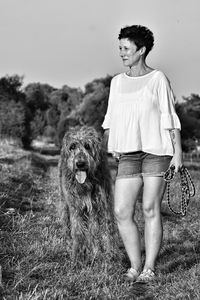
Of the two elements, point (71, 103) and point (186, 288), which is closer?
point (186, 288)

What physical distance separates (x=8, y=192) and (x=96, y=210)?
3738mm

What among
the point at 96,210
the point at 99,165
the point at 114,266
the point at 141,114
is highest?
the point at 141,114

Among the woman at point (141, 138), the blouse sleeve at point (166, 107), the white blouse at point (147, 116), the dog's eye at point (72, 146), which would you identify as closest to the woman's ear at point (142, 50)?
the woman at point (141, 138)

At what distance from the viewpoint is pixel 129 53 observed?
524cm

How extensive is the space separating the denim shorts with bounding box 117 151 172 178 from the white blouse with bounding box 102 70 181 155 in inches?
3.4

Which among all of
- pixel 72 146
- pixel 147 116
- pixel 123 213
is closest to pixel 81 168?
pixel 72 146

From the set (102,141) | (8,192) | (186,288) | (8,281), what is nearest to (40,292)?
(8,281)

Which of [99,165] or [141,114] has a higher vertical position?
[141,114]

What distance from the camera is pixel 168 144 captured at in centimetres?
505

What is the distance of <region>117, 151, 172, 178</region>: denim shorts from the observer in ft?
16.6

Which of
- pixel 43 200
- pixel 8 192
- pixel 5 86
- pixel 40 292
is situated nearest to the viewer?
pixel 40 292

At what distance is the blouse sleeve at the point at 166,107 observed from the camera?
5008mm

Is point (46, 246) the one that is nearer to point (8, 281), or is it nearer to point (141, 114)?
point (8, 281)

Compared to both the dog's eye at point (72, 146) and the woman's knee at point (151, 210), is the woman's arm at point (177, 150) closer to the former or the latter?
the woman's knee at point (151, 210)
